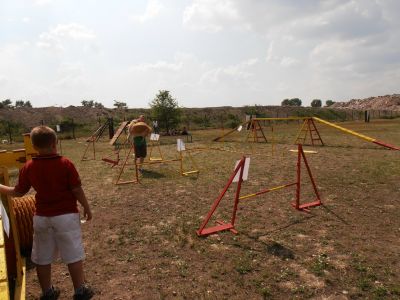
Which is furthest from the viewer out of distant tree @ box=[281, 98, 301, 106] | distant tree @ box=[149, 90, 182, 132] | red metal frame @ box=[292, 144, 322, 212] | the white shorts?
distant tree @ box=[281, 98, 301, 106]

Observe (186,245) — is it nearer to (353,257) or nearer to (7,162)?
(353,257)

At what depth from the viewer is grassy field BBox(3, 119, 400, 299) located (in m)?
4.04

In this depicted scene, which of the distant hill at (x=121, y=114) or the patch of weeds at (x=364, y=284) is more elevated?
the distant hill at (x=121, y=114)

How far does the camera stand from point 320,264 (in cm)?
452

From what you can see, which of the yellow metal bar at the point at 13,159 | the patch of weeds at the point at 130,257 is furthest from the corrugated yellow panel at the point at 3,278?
the patch of weeds at the point at 130,257

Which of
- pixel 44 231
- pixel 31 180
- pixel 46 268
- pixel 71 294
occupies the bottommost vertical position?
pixel 71 294

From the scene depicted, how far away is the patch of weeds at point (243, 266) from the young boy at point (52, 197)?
2.02m

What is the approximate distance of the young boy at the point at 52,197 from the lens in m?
3.31

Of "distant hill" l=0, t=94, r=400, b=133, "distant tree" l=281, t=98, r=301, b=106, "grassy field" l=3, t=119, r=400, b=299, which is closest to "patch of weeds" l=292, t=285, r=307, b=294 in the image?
"grassy field" l=3, t=119, r=400, b=299

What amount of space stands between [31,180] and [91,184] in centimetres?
704

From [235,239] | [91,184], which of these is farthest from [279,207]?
[91,184]

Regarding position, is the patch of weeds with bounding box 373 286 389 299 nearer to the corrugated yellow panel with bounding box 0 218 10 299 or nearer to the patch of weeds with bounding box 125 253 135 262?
the patch of weeds with bounding box 125 253 135 262

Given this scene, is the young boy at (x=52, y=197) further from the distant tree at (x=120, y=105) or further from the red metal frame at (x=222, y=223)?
the distant tree at (x=120, y=105)

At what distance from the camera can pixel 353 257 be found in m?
4.70
